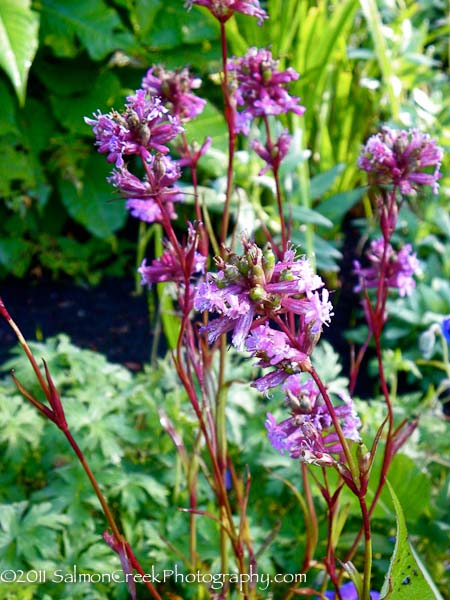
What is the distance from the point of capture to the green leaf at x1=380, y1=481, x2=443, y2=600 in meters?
0.64

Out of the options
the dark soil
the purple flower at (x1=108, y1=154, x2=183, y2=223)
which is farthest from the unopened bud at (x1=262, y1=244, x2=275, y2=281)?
the dark soil

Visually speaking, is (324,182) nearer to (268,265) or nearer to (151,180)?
(151,180)

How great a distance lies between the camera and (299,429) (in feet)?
2.26

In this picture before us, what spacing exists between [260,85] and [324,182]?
1355mm

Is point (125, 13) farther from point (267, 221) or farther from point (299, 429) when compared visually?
point (299, 429)

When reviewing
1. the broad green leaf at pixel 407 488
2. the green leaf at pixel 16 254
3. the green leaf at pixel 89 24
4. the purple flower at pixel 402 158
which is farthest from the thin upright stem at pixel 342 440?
the green leaf at pixel 16 254

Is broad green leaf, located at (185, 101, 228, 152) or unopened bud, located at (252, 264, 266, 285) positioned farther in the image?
broad green leaf, located at (185, 101, 228, 152)

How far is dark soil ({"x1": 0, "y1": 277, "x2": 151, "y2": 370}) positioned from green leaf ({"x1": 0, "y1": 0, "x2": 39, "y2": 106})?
2.32ft

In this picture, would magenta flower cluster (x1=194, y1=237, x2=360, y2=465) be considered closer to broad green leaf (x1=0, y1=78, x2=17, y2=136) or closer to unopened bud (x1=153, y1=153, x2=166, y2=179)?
unopened bud (x1=153, y1=153, x2=166, y2=179)

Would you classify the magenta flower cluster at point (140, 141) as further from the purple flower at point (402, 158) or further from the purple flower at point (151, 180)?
the purple flower at point (402, 158)

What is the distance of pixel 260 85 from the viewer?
87 centimetres

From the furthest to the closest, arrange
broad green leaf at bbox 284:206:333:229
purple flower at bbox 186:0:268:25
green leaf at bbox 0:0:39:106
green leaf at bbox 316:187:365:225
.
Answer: green leaf at bbox 316:187:365:225, broad green leaf at bbox 284:206:333:229, green leaf at bbox 0:0:39:106, purple flower at bbox 186:0:268:25

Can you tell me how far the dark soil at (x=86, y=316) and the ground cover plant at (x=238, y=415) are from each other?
459mm

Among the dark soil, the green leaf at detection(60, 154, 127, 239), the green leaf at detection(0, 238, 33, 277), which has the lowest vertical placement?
the dark soil
